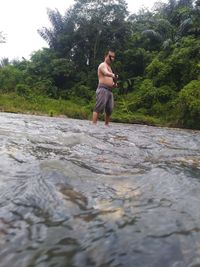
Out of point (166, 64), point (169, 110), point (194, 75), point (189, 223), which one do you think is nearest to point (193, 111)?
point (169, 110)

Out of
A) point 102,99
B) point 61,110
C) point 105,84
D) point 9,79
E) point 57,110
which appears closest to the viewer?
point 102,99

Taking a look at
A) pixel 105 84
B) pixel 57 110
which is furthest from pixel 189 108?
pixel 57 110

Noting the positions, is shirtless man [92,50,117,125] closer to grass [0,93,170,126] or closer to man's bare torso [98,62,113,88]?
man's bare torso [98,62,113,88]

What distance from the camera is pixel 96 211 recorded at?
174 cm

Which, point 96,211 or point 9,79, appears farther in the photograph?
point 9,79

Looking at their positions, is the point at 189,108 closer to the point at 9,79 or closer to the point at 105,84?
the point at 105,84

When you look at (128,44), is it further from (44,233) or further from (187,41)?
(44,233)

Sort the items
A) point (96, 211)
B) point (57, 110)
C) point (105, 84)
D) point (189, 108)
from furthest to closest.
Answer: point (57, 110) < point (189, 108) < point (105, 84) < point (96, 211)

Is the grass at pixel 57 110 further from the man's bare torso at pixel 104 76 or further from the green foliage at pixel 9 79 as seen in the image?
the man's bare torso at pixel 104 76

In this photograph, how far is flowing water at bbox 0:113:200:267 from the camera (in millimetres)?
1298

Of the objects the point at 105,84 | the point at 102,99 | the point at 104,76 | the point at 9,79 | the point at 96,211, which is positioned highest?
the point at 9,79

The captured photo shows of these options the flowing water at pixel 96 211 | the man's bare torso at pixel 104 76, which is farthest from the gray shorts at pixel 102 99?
the flowing water at pixel 96 211

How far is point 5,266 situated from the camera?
1208 mm

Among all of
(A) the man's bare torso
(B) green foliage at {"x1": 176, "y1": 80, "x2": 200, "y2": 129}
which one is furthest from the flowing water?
(B) green foliage at {"x1": 176, "y1": 80, "x2": 200, "y2": 129}
